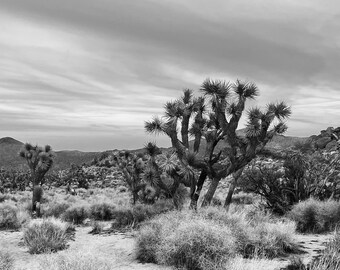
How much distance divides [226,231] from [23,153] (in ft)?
71.2

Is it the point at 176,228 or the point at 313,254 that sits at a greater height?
the point at 176,228

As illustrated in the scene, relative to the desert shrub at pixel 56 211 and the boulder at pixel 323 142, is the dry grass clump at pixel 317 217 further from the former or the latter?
the boulder at pixel 323 142

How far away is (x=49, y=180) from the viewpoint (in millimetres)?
50312

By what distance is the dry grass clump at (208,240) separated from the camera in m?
8.83

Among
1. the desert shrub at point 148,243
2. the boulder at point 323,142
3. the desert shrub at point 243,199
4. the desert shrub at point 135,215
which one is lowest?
the desert shrub at point 243,199

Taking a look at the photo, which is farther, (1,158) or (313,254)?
(1,158)

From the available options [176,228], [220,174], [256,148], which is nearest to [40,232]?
[176,228]

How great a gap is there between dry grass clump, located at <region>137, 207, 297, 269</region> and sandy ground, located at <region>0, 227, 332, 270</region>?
429mm

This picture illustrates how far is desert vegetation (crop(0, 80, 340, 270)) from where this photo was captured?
29.6 ft

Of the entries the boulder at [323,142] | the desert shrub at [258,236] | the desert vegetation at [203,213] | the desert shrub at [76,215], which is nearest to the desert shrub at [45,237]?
the desert vegetation at [203,213]

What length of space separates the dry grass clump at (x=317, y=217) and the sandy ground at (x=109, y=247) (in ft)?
2.71

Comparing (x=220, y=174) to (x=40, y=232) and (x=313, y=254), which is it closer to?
(x=313, y=254)

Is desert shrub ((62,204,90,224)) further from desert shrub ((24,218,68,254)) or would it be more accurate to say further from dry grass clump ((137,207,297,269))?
dry grass clump ((137,207,297,269))

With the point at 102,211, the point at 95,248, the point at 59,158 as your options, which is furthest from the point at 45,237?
the point at 59,158
